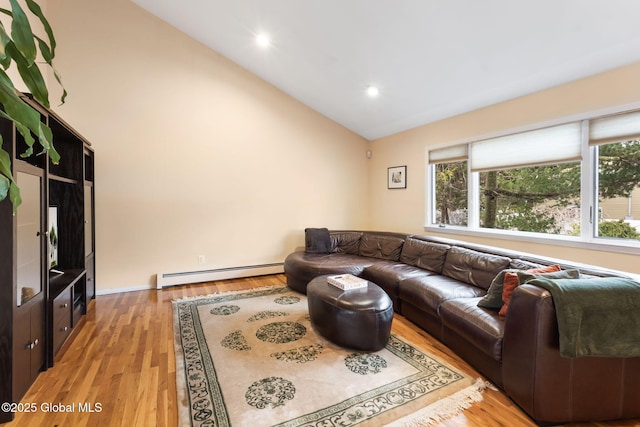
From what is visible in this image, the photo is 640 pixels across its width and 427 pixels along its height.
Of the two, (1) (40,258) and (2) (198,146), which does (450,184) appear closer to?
(2) (198,146)

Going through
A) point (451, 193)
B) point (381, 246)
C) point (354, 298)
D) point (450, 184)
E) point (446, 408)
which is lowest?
point (446, 408)

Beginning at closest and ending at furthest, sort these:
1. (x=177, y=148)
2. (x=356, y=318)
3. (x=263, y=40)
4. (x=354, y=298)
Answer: (x=356, y=318), (x=354, y=298), (x=263, y=40), (x=177, y=148)

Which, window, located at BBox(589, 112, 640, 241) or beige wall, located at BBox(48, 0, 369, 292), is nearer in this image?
window, located at BBox(589, 112, 640, 241)

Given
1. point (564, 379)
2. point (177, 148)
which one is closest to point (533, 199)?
point (564, 379)

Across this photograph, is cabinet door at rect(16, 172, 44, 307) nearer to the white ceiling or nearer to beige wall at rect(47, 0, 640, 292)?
beige wall at rect(47, 0, 640, 292)

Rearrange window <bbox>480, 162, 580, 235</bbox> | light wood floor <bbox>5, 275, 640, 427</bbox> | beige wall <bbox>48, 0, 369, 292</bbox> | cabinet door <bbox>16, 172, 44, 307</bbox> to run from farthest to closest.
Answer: beige wall <bbox>48, 0, 369, 292</bbox> → window <bbox>480, 162, 580, 235</bbox> → cabinet door <bbox>16, 172, 44, 307</bbox> → light wood floor <bbox>5, 275, 640, 427</bbox>

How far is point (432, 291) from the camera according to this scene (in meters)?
2.69

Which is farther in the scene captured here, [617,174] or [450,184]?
[450,184]

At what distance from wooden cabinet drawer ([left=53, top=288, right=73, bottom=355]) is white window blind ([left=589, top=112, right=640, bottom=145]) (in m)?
4.93

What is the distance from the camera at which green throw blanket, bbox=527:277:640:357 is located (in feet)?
5.20

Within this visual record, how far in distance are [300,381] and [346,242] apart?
2.95 meters

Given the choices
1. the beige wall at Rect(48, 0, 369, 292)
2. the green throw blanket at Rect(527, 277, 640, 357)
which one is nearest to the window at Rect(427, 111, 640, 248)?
the green throw blanket at Rect(527, 277, 640, 357)

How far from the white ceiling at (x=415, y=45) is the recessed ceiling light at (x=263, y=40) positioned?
0.09 metres

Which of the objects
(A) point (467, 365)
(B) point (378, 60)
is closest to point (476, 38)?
(B) point (378, 60)
